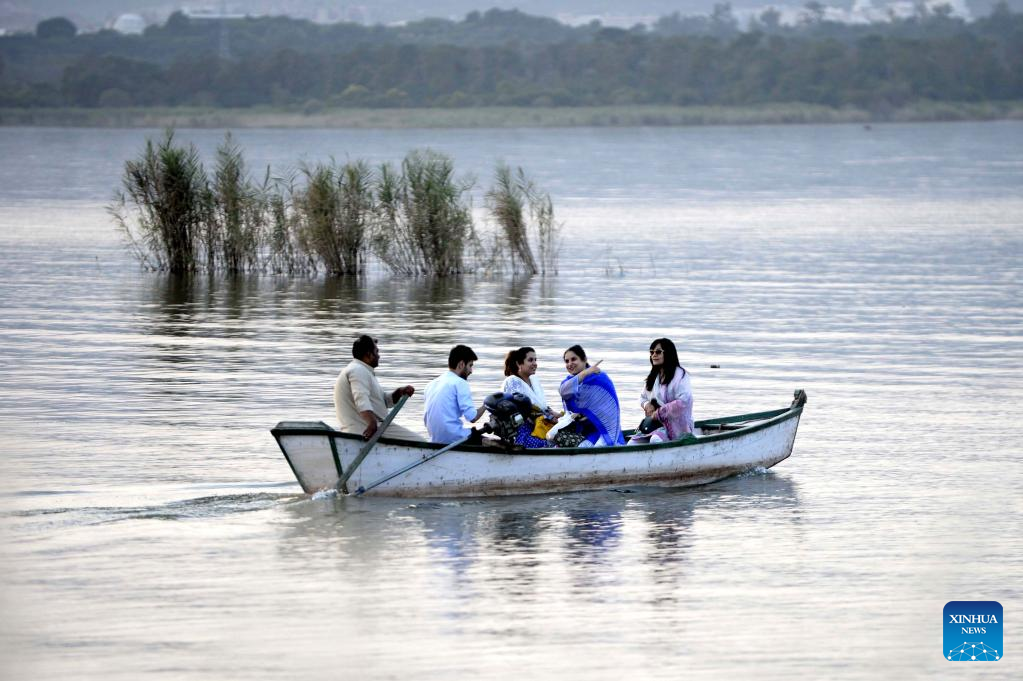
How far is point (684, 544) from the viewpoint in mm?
13273

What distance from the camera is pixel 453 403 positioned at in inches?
565

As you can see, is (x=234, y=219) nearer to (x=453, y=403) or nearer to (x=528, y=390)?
(x=528, y=390)

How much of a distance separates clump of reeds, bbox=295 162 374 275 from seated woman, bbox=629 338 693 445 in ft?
52.7

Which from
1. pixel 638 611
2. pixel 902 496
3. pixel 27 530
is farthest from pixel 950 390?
pixel 27 530

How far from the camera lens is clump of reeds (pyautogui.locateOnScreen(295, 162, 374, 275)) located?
30781 millimetres

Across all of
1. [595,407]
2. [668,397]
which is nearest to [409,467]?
[595,407]

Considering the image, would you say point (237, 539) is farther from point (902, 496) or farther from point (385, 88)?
point (385, 88)

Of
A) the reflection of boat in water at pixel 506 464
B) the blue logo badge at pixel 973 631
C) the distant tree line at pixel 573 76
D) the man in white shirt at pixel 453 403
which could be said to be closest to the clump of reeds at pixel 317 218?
the reflection of boat in water at pixel 506 464

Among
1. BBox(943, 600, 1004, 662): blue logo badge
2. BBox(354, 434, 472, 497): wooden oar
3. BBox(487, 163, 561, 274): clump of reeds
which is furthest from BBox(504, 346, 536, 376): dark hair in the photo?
BBox(487, 163, 561, 274): clump of reeds

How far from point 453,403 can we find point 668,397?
2.16 metres

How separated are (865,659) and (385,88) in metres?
144

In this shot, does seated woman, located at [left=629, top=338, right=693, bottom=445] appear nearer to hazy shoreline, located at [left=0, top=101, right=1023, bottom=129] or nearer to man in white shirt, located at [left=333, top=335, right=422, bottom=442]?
man in white shirt, located at [left=333, top=335, right=422, bottom=442]

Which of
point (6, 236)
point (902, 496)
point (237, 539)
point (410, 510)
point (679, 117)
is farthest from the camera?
point (679, 117)

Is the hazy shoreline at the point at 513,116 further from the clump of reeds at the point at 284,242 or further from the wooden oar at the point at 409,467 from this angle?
the wooden oar at the point at 409,467
